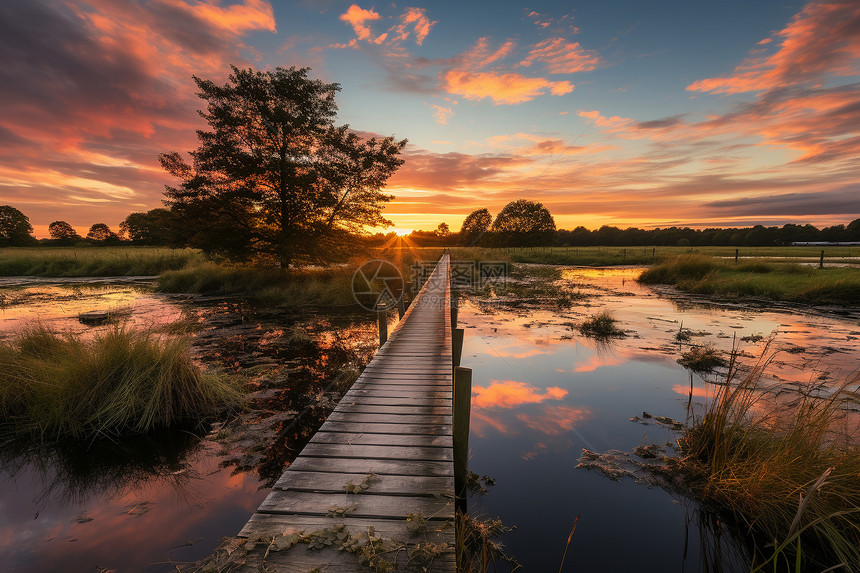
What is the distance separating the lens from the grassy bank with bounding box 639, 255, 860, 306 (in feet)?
51.1

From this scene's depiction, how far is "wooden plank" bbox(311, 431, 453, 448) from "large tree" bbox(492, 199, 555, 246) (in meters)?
76.5

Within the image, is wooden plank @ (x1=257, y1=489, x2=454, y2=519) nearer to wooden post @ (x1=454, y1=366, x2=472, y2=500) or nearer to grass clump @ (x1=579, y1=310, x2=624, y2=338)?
wooden post @ (x1=454, y1=366, x2=472, y2=500)

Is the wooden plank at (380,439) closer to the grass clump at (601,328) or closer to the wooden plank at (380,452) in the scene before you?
the wooden plank at (380,452)

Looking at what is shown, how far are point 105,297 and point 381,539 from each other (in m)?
22.9

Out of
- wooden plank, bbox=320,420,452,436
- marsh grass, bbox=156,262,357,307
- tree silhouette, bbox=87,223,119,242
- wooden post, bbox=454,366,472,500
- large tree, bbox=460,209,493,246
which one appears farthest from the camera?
large tree, bbox=460,209,493,246

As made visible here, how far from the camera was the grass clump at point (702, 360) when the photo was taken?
8695mm

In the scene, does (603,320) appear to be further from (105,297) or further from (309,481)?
(105,297)

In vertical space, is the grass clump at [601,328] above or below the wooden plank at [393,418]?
below

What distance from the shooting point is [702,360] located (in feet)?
29.2

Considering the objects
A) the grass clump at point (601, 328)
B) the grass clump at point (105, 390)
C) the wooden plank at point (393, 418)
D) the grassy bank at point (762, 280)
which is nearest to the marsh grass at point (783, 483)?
the wooden plank at point (393, 418)

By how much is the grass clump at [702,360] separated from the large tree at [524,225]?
229ft

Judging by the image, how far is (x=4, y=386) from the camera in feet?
19.7

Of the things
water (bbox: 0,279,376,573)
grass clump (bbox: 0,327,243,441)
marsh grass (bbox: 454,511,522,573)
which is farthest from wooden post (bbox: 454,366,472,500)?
grass clump (bbox: 0,327,243,441)

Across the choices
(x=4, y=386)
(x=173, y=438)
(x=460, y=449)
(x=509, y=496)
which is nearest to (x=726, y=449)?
(x=509, y=496)
